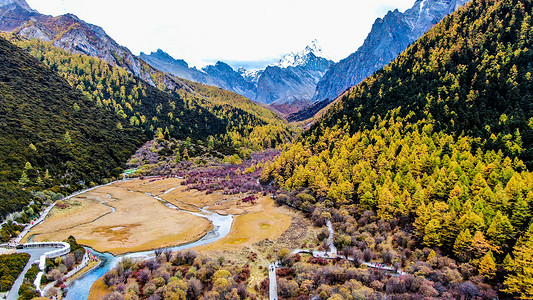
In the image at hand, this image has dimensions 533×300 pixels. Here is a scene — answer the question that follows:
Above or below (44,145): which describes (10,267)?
below

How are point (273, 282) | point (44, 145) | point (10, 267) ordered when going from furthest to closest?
point (44, 145), point (273, 282), point (10, 267)

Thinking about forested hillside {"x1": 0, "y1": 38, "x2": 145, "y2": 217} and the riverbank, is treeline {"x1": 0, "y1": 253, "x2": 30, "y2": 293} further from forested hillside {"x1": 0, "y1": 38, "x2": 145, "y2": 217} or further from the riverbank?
forested hillside {"x1": 0, "y1": 38, "x2": 145, "y2": 217}

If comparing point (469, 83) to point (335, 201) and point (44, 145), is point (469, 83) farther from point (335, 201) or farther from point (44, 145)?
point (44, 145)

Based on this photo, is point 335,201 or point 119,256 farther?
point 335,201

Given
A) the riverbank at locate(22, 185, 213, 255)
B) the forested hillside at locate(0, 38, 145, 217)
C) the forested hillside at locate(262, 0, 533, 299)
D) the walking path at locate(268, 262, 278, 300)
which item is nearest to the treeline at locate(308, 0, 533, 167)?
the forested hillside at locate(262, 0, 533, 299)

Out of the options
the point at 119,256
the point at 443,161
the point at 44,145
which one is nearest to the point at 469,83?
the point at 443,161

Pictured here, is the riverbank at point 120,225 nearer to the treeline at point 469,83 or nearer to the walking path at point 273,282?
the walking path at point 273,282

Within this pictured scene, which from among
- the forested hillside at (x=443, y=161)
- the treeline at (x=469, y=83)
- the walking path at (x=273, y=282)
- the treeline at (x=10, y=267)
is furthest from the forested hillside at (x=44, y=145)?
the treeline at (x=469, y=83)
